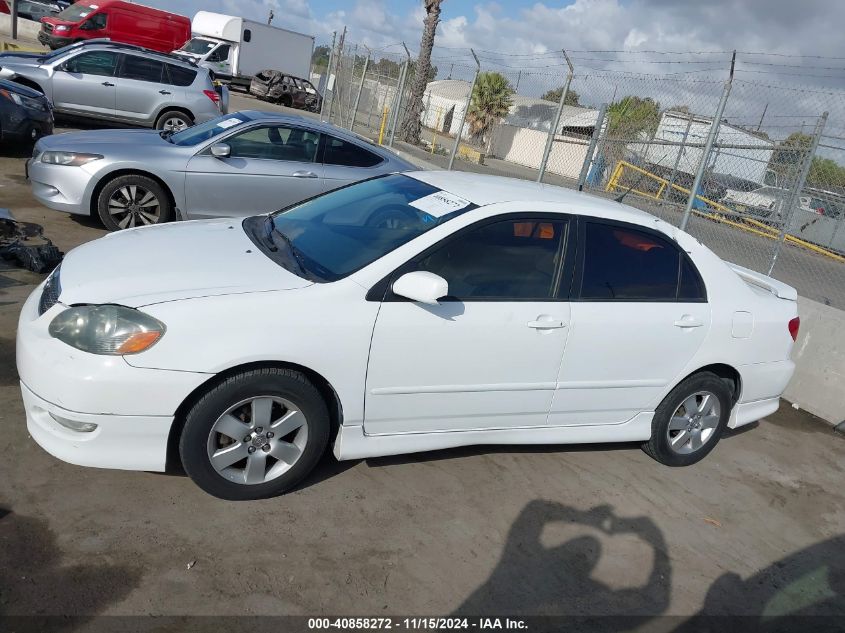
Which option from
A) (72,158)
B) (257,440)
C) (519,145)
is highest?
(519,145)

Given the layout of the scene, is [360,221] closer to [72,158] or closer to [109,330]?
[109,330]

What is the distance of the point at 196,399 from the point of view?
3.13 metres

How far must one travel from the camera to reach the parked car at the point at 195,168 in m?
6.83

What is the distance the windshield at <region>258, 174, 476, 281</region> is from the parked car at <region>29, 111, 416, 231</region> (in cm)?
304

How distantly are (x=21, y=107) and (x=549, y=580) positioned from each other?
9.71m

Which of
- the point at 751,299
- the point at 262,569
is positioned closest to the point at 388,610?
the point at 262,569

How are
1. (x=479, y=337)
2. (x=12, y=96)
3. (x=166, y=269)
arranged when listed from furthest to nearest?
(x=12, y=96), (x=479, y=337), (x=166, y=269)

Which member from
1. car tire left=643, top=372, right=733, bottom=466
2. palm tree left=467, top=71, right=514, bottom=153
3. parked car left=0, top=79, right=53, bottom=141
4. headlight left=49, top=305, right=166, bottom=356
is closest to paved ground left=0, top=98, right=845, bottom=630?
car tire left=643, top=372, right=733, bottom=466

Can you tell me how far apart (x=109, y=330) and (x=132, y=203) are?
4474mm

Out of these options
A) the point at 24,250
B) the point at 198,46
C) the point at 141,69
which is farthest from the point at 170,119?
the point at 198,46

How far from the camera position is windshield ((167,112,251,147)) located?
7.30m

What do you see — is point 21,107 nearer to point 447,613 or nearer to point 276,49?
point 447,613

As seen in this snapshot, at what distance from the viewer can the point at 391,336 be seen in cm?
338

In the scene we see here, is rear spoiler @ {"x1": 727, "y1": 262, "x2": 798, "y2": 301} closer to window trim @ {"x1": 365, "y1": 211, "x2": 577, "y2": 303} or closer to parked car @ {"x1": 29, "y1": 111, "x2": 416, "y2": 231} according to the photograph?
window trim @ {"x1": 365, "y1": 211, "x2": 577, "y2": 303}
